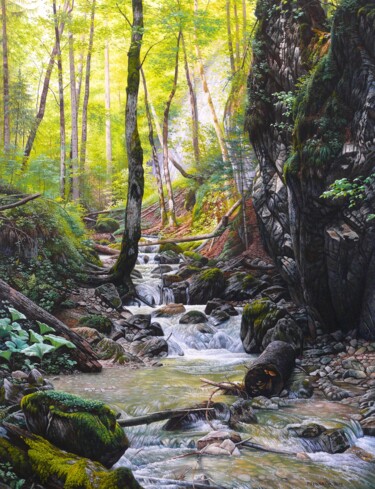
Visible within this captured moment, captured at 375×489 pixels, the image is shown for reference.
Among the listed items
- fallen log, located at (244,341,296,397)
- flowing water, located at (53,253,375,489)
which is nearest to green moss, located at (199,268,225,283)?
flowing water, located at (53,253,375,489)

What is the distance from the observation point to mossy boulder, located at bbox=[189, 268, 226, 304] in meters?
13.6

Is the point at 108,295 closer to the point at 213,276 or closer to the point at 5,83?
the point at 213,276

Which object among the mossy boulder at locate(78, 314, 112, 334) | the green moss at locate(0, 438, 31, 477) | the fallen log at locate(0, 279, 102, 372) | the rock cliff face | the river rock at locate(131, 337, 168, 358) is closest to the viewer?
the green moss at locate(0, 438, 31, 477)

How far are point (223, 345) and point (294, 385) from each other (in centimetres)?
334

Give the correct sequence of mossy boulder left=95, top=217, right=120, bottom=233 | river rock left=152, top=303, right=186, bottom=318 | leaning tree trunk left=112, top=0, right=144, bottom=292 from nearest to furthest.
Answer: river rock left=152, top=303, right=186, bottom=318, leaning tree trunk left=112, top=0, right=144, bottom=292, mossy boulder left=95, top=217, right=120, bottom=233

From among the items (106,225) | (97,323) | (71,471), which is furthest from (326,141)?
(106,225)

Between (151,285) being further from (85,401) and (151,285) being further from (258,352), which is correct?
(85,401)

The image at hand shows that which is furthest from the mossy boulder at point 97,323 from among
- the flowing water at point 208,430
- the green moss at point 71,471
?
the green moss at point 71,471

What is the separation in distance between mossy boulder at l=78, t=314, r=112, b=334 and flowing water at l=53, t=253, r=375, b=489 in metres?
1.71

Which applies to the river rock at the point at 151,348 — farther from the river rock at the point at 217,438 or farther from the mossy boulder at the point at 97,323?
the river rock at the point at 217,438

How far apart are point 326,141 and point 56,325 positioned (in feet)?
19.8

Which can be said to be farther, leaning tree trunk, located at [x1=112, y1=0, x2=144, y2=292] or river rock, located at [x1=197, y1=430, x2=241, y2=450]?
leaning tree trunk, located at [x1=112, y1=0, x2=144, y2=292]

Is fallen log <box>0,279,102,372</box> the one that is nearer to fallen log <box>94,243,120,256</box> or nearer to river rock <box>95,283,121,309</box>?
river rock <box>95,283,121,309</box>

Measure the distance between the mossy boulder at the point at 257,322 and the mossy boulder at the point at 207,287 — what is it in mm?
3582
